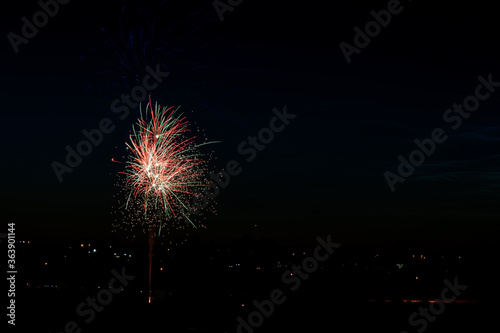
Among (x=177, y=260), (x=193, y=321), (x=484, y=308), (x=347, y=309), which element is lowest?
(x=484, y=308)

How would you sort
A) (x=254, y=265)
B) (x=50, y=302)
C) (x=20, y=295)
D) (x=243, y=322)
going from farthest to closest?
1. (x=254, y=265)
2. (x=20, y=295)
3. (x=50, y=302)
4. (x=243, y=322)

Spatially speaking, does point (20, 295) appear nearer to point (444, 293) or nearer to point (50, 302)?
point (50, 302)

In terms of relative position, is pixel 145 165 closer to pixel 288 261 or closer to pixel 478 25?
pixel 478 25

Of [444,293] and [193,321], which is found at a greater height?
[193,321]

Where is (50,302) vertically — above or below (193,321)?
above

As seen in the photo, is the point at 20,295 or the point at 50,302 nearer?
the point at 50,302

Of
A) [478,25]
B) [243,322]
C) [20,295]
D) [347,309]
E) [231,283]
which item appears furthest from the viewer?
[231,283]

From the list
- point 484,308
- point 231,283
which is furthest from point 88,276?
point 484,308

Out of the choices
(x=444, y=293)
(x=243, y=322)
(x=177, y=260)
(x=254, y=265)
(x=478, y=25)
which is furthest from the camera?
(x=254, y=265)

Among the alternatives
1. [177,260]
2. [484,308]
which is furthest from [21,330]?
[177,260]
